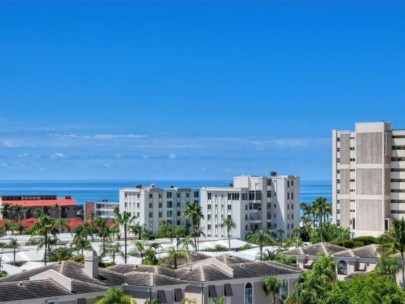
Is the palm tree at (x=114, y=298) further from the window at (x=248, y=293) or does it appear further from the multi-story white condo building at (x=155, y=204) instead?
the multi-story white condo building at (x=155, y=204)

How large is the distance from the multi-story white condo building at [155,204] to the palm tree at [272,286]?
105 m

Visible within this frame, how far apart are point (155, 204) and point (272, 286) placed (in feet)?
356

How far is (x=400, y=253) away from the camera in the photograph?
7125cm

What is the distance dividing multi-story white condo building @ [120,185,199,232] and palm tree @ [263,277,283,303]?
10546cm

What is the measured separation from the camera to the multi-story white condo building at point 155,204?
539 ft

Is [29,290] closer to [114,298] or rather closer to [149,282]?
[114,298]

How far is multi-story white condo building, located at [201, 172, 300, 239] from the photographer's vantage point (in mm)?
151500

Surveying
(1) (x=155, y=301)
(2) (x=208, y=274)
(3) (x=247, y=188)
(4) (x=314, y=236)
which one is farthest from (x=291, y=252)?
(3) (x=247, y=188)

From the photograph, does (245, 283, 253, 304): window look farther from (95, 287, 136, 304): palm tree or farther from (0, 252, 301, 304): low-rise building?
(95, 287, 136, 304): palm tree

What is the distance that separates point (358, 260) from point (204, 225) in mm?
81507

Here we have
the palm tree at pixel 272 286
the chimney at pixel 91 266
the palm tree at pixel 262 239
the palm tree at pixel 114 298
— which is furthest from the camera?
the palm tree at pixel 262 239

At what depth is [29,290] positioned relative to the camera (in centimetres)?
4706

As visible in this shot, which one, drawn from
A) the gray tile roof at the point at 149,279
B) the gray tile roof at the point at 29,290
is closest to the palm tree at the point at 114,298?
the gray tile roof at the point at 29,290

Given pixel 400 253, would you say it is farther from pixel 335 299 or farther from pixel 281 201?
pixel 281 201
